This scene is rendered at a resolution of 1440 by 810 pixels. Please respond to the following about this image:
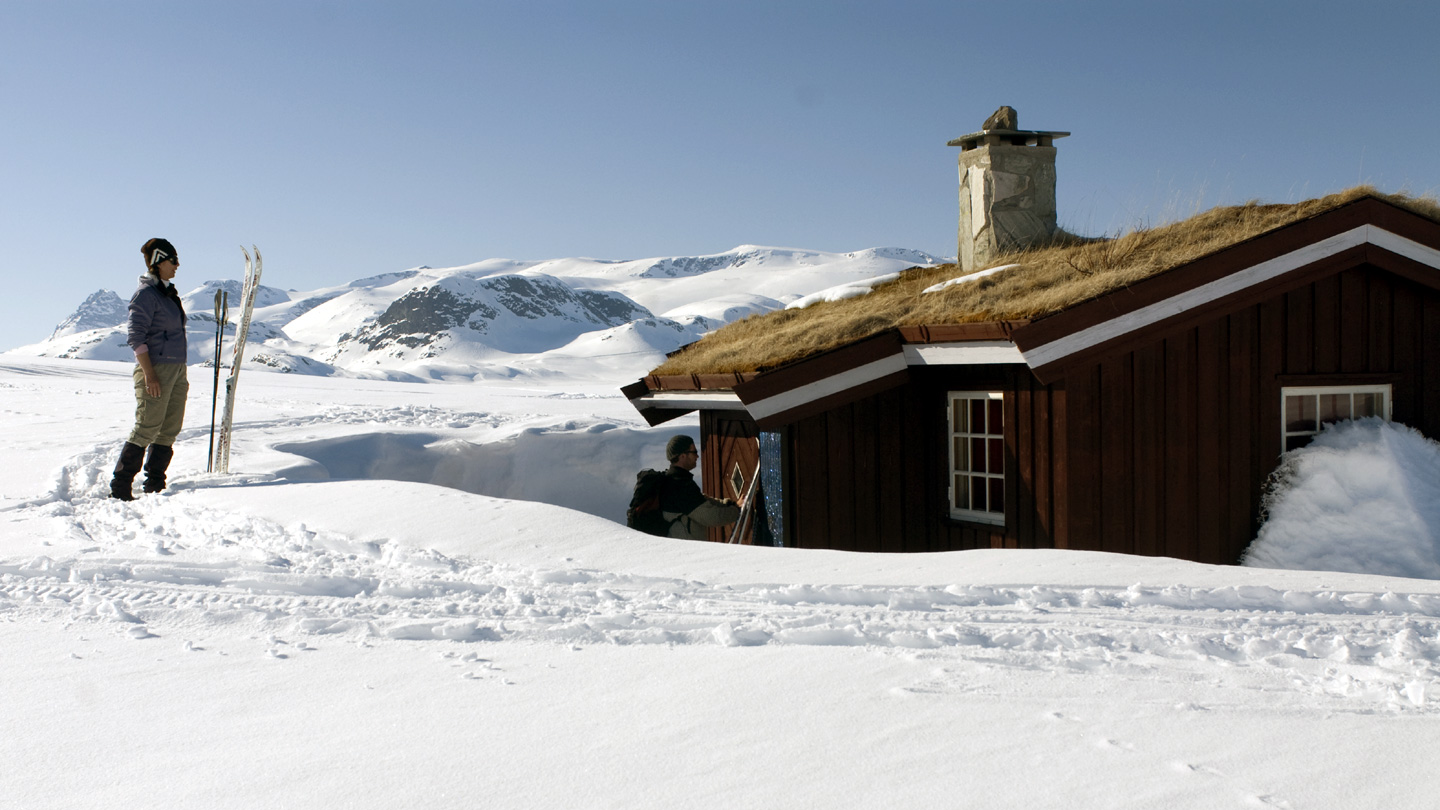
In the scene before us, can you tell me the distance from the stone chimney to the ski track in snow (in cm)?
601

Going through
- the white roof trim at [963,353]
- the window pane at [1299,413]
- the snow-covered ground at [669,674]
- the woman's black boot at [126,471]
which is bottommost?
the snow-covered ground at [669,674]

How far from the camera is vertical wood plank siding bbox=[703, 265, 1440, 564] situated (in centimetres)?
662

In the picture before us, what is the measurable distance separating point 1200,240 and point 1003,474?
2.46 m

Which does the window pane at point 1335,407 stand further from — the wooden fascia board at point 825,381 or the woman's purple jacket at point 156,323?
the woman's purple jacket at point 156,323

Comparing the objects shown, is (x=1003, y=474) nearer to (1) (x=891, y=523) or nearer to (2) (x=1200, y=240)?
(1) (x=891, y=523)

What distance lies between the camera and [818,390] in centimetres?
726

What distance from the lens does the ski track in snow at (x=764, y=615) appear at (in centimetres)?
332

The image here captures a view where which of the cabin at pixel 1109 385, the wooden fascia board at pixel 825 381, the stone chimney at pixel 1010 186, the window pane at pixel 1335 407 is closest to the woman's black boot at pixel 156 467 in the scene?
the cabin at pixel 1109 385

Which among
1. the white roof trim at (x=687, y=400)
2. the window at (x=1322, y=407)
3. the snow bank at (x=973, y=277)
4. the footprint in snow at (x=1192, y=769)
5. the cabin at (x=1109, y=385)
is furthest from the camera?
the snow bank at (x=973, y=277)

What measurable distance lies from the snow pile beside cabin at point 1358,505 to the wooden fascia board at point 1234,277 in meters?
1.24

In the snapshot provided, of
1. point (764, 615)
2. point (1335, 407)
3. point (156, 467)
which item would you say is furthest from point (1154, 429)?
point (156, 467)

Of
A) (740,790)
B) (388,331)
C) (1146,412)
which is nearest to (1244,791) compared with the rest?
(740,790)

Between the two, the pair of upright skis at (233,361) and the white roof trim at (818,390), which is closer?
the white roof trim at (818,390)

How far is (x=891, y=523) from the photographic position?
7637 mm
